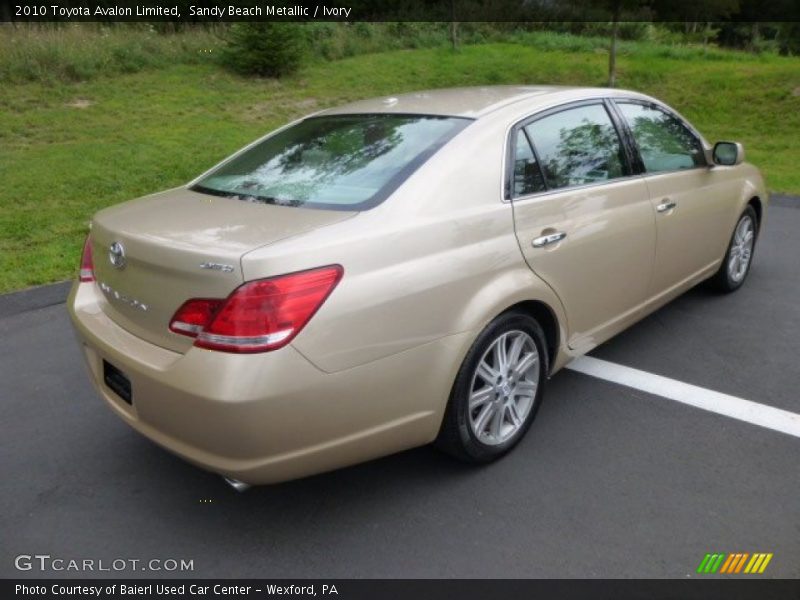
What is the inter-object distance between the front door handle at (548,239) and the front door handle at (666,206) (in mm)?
957

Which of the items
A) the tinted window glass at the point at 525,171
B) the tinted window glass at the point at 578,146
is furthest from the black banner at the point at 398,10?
the tinted window glass at the point at 525,171

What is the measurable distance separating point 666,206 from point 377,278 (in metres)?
2.18

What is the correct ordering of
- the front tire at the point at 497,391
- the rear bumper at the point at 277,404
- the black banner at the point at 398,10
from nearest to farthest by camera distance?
the rear bumper at the point at 277,404
the front tire at the point at 497,391
the black banner at the point at 398,10

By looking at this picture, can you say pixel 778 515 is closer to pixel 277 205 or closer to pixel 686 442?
pixel 686 442

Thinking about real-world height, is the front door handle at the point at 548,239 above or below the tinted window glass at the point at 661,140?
below

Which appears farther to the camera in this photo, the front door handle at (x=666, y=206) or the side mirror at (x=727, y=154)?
the side mirror at (x=727, y=154)

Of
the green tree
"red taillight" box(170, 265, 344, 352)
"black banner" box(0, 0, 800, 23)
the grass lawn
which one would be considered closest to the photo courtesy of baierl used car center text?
"red taillight" box(170, 265, 344, 352)

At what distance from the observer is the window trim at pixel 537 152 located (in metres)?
2.96

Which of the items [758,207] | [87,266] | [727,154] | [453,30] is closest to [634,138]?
[727,154]

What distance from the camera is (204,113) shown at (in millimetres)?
Answer: 12984

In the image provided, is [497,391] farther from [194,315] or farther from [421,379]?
[194,315]

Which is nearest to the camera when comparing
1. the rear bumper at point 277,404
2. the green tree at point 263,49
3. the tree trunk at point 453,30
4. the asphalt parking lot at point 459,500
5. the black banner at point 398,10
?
the rear bumper at point 277,404

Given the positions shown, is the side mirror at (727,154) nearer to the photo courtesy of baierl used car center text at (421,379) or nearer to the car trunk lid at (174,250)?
the photo courtesy of baierl used car center text at (421,379)
